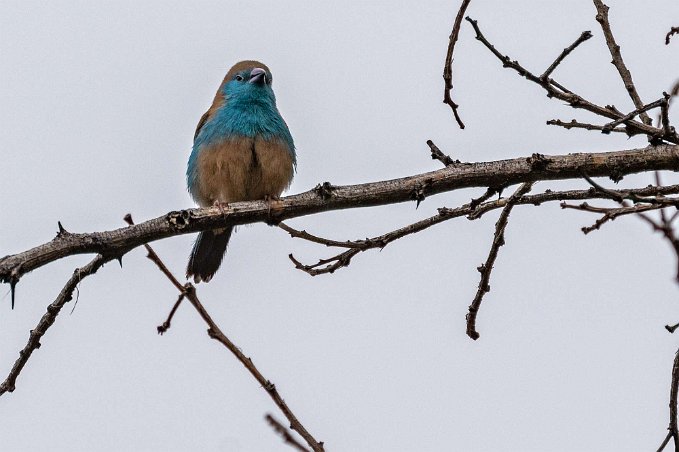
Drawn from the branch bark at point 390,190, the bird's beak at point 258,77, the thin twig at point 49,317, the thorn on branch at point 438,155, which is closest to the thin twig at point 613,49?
the branch bark at point 390,190

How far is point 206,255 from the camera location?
6.63m

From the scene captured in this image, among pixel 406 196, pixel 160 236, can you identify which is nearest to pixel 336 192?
pixel 406 196

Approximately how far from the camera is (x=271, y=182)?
598 centimetres

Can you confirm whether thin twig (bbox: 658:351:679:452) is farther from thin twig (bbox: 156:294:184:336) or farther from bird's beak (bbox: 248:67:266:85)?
bird's beak (bbox: 248:67:266:85)

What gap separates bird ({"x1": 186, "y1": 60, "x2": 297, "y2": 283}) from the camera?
5.97 meters

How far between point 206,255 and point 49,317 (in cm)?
309

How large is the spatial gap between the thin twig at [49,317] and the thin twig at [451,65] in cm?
151

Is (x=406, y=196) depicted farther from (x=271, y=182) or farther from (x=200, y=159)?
(x=200, y=159)

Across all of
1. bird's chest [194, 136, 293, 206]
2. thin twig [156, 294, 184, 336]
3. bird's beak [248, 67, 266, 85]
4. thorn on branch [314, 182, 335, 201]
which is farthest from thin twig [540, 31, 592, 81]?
bird's beak [248, 67, 266, 85]

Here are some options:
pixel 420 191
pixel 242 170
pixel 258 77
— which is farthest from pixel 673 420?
pixel 258 77

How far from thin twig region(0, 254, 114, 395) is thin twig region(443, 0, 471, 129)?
1510 millimetres

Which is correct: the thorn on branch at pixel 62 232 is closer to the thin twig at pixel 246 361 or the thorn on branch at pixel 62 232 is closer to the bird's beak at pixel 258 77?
Answer: the thin twig at pixel 246 361

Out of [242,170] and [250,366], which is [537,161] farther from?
[242,170]

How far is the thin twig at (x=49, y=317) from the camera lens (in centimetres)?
339
